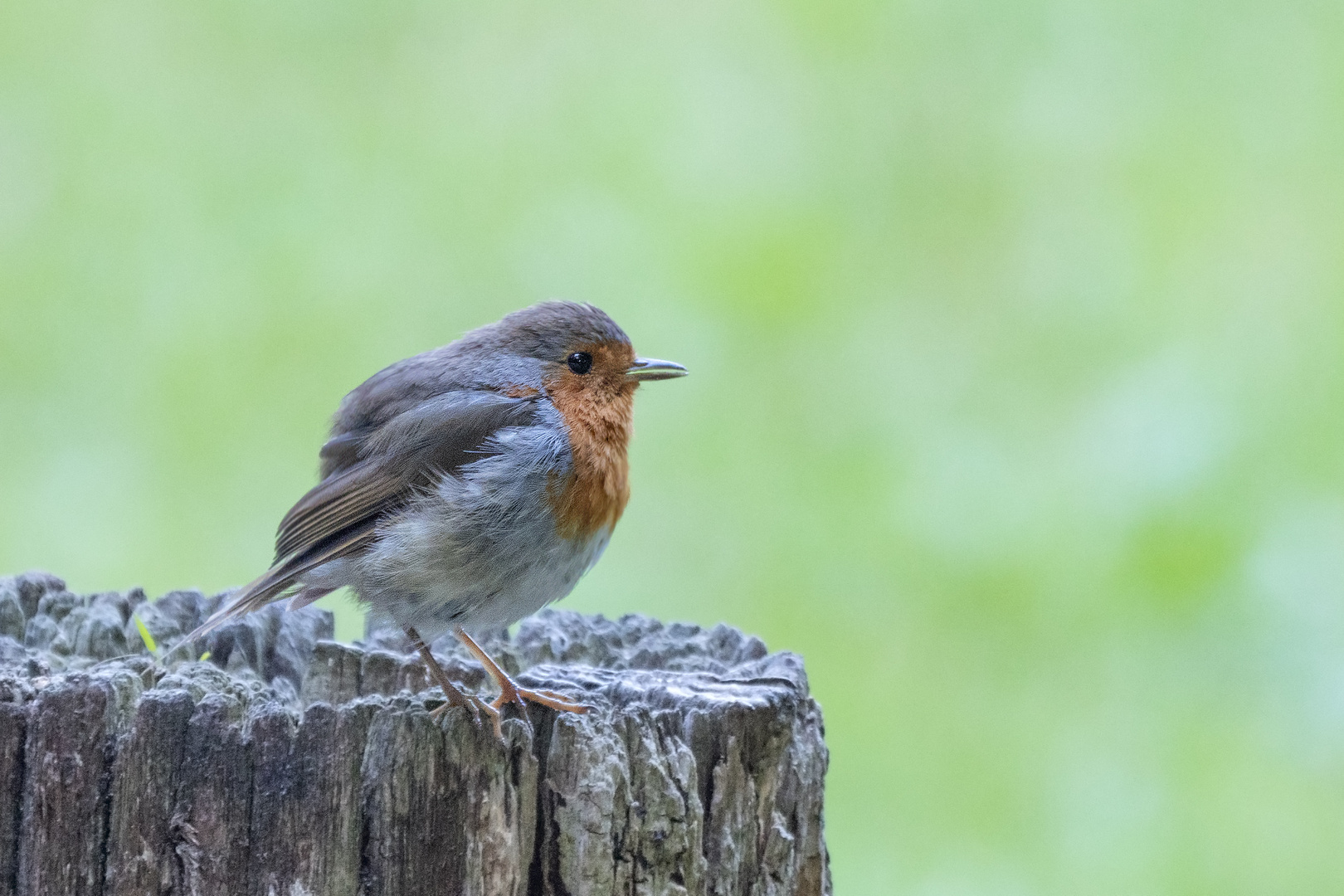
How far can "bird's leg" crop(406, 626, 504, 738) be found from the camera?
102 inches

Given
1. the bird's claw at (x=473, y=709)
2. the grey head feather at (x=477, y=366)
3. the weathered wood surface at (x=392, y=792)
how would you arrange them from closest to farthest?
the weathered wood surface at (x=392, y=792), the bird's claw at (x=473, y=709), the grey head feather at (x=477, y=366)

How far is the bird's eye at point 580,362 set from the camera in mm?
3965

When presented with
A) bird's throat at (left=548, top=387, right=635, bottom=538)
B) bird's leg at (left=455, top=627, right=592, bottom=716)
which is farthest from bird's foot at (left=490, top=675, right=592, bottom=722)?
bird's throat at (left=548, top=387, right=635, bottom=538)

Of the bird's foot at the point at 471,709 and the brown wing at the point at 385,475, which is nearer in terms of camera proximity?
the bird's foot at the point at 471,709

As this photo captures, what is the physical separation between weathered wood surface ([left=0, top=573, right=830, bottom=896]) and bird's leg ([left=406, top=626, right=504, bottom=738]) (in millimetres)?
36

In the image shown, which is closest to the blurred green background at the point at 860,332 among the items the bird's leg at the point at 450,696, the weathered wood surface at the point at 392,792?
the bird's leg at the point at 450,696

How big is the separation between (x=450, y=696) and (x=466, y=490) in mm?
709

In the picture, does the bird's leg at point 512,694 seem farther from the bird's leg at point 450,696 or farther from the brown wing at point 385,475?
the brown wing at point 385,475

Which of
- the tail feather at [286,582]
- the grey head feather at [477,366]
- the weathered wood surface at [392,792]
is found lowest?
the weathered wood surface at [392,792]

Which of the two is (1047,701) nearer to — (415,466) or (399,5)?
(415,466)

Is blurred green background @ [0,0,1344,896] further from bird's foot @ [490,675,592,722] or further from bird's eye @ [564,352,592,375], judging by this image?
bird's foot @ [490,675,592,722]

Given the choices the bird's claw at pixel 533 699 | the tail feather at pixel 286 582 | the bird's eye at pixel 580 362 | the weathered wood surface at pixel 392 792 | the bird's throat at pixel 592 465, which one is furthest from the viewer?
the bird's eye at pixel 580 362

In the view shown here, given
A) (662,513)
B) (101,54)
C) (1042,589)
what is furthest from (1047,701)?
Answer: (101,54)

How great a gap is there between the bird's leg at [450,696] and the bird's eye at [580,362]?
797 mm
